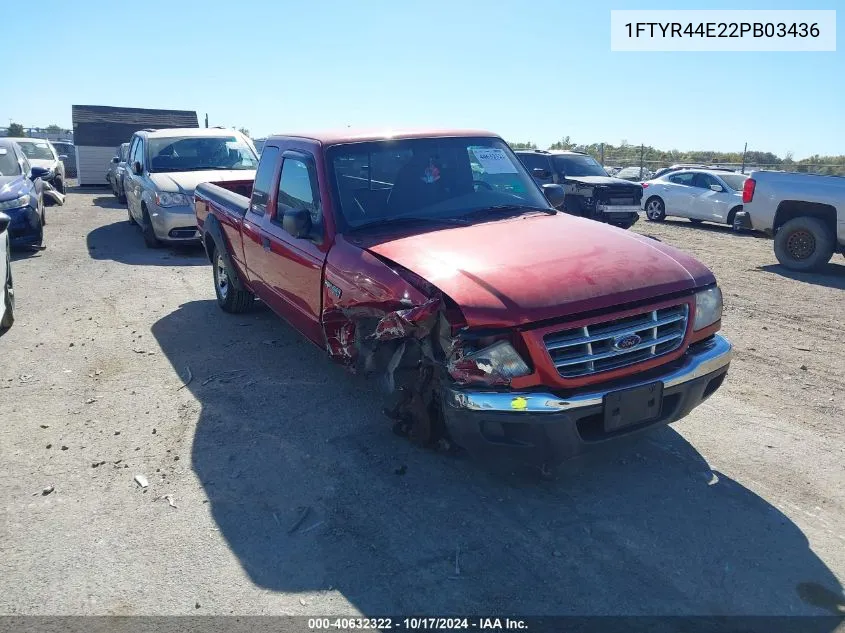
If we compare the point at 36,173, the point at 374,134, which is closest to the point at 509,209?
the point at 374,134

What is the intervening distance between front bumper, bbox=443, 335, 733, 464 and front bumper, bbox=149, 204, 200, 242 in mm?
8346

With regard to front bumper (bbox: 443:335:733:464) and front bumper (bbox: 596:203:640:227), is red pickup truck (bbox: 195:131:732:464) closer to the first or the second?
front bumper (bbox: 443:335:733:464)

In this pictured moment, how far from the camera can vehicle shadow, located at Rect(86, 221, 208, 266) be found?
10523mm

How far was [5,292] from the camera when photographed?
6730mm

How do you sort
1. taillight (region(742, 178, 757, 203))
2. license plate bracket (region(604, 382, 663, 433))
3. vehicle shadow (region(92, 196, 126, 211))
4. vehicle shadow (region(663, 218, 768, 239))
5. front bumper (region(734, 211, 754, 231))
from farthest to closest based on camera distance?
1. vehicle shadow (region(92, 196, 126, 211))
2. vehicle shadow (region(663, 218, 768, 239))
3. front bumper (region(734, 211, 754, 231))
4. taillight (region(742, 178, 757, 203))
5. license plate bracket (region(604, 382, 663, 433))

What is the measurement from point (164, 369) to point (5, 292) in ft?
7.30

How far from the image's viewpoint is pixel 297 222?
14.8ft

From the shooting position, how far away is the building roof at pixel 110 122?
22.5m

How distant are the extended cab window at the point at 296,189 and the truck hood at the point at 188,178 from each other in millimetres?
5397

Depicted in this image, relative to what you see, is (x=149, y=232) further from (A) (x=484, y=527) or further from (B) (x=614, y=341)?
(B) (x=614, y=341)

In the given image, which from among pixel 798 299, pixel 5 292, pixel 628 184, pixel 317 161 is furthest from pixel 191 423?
pixel 628 184

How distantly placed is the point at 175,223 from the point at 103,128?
14.6 m

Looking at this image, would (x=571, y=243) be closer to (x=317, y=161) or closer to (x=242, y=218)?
(x=317, y=161)

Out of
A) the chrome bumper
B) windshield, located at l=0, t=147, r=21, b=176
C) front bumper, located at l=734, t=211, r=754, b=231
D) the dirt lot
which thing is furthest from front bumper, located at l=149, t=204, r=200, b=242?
front bumper, located at l=734, t=211, r=754, b=231
